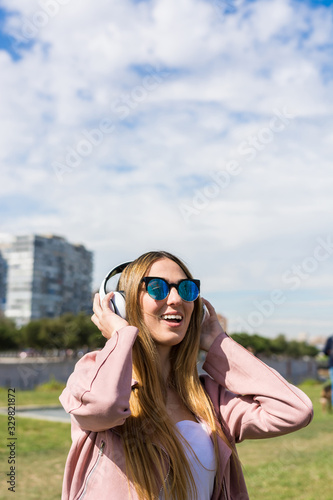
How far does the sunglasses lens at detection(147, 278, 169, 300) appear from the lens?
2.20 meters

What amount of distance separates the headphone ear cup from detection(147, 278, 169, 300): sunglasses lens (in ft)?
0.38

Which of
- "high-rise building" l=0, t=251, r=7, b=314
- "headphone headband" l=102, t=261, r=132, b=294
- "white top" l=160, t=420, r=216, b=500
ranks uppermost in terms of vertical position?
"high-rise building" l=0, t=251, r=7, b=314

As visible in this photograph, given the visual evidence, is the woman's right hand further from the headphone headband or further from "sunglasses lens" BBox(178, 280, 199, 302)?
"sunglasses lens" BBox(178, 280, 199, 302)

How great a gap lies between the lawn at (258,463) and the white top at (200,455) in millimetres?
3471

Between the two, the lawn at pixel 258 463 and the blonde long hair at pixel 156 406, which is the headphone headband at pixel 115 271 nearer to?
the blonde long hair at pixel 156 406

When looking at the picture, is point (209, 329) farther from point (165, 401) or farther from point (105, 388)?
point (105, 388)

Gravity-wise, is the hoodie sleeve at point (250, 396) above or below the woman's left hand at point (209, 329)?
below

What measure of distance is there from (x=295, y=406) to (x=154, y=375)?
0.60 m

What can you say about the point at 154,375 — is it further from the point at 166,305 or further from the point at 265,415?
the point at 265,415

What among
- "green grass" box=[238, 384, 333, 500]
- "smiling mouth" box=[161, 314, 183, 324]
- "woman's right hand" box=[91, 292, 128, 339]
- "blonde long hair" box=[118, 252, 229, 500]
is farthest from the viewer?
"green grass" box=[238, 384, 333, 500]

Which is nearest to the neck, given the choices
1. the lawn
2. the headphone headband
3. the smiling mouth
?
the smiling mouth

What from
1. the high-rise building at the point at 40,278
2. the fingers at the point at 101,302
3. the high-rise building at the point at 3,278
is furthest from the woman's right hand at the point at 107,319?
the high-rise building at the point at 3,278

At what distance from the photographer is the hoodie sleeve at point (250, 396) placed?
219 centimetres

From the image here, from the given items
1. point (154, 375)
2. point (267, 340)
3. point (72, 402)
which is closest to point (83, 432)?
point (72, 402)
